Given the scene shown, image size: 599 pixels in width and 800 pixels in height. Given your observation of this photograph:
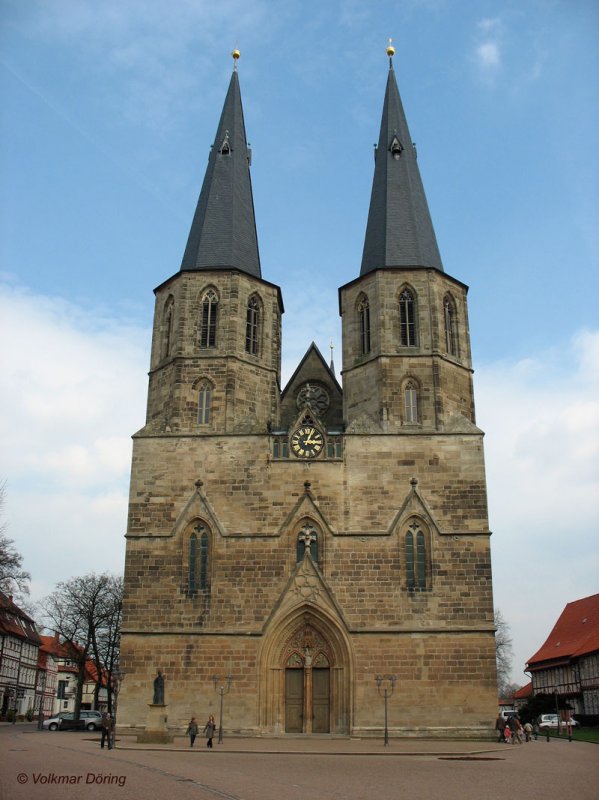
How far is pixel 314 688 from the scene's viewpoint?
2786 centimetres

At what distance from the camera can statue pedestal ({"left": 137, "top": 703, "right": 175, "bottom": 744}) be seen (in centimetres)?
2386

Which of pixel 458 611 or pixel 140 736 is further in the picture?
pixel 458 611

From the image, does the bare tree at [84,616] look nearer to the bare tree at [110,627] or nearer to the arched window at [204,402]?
the bare tree at [110,627]

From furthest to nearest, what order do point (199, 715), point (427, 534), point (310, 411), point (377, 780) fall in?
1. point (310, 411)
2. point (427, 534)
3. point (199, 715)
4. point (377, 780)

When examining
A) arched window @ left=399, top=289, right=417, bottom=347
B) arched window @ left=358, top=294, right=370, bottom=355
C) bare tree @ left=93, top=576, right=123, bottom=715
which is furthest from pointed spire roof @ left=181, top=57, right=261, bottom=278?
bare tree @ left=93, top=576, right=123, bottom=715

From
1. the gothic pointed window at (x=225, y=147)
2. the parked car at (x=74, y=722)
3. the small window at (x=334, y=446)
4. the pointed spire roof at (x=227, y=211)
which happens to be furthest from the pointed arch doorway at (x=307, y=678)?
the gothic pointed window at (x=225, y=147)

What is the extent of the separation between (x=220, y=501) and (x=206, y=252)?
10417mm

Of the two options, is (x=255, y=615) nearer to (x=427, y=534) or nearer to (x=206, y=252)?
(x=427, y=534)

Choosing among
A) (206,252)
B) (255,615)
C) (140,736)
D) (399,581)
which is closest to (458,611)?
(399,581)

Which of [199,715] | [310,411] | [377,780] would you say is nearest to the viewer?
[377,780]

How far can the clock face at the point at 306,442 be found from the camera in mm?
29922

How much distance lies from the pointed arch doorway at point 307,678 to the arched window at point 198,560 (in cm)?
307

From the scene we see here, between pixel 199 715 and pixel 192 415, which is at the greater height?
pixel 192 415

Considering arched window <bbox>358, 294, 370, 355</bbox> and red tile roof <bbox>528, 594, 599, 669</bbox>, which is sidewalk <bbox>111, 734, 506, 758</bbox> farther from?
red tile roof <bbox>528, 594, 599, 669</bbox>
